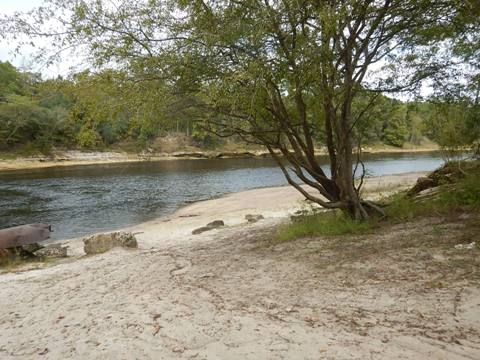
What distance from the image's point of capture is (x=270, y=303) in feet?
15.8

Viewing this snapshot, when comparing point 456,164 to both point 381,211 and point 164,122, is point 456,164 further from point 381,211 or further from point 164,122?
point 164,122

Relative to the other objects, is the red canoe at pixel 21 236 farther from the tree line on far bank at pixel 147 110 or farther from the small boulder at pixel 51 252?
the tree line on far bank at pixel 147 110

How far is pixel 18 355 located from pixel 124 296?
66.3 inches

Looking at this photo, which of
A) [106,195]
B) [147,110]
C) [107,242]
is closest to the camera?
[147,110]

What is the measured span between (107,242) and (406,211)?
25.3 feet

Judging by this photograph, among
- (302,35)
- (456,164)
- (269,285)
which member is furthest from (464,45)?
(269,285)

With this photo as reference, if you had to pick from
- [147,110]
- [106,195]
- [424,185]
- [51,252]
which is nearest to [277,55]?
[147,110]

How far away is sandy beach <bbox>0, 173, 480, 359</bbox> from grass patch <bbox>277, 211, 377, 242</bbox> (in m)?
0.36

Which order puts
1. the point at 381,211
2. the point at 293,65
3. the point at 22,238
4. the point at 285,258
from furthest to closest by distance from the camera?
1. the point at 22,238
2. the point at 381,211
3. the point at 285,258
4. the point at 293,65

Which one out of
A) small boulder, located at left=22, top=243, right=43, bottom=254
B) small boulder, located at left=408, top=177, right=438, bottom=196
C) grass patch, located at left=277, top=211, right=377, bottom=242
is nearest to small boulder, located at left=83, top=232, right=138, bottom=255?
small boulder, located at left=22, top=243, right=43, bottom=254

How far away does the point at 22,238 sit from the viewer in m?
11.8

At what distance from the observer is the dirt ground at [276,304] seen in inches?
144

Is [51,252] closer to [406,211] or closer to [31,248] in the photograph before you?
[31,248]

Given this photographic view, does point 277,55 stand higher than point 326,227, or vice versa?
point 277,55
